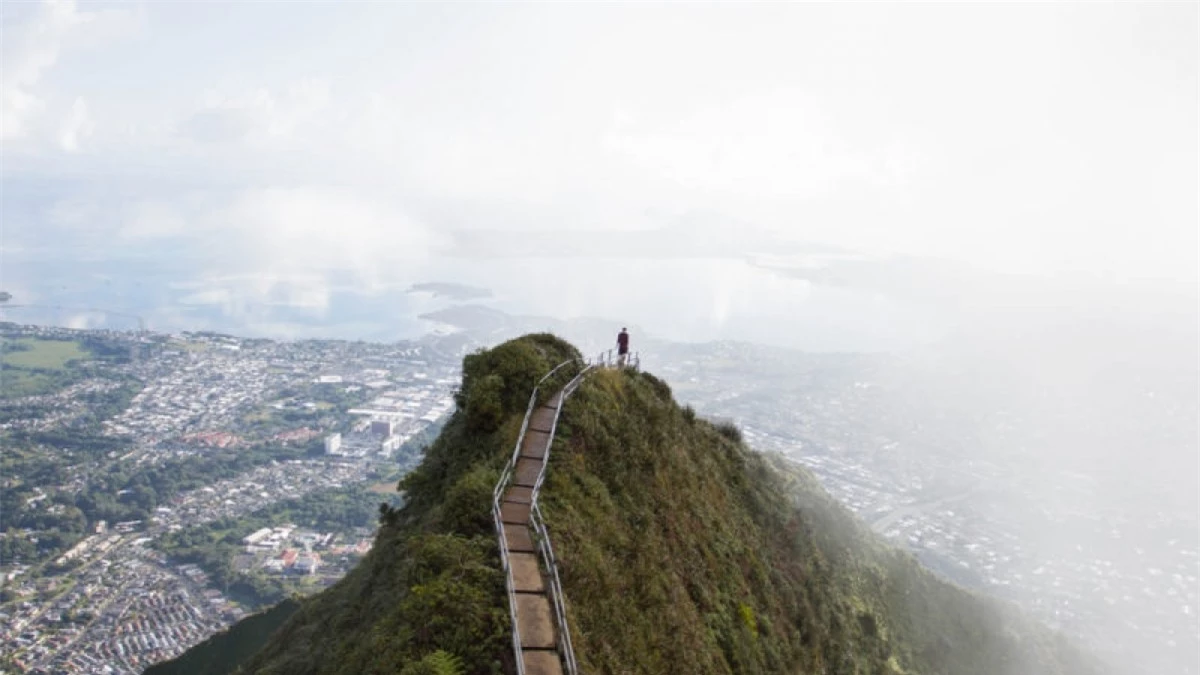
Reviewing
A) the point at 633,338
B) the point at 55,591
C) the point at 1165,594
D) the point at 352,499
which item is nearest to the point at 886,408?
the point at 633,338

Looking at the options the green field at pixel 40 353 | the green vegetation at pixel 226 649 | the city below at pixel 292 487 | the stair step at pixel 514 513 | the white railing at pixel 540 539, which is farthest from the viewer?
the green field at pixel 40 353

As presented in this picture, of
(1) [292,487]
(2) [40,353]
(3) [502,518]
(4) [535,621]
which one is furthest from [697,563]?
(2) [40,353]

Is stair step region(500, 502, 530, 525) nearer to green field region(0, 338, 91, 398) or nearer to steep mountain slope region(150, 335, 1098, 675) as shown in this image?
steep mountain slope region(150, 335, 1098, 675)

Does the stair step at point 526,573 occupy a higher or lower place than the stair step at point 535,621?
higher

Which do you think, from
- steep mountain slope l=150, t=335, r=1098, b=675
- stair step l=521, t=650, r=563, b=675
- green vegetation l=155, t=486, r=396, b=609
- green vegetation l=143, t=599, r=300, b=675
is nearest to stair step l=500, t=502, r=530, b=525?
steep mountain slope l=150, t=335, r=1098, b=675

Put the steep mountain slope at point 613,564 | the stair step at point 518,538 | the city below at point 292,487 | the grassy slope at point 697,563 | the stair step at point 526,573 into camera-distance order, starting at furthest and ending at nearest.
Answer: the city below at point 292,487, the grassy slope at point 697,563, the stair step at point 518,538, the stair step at point 526,573, the steep mountain slope at point 613,564

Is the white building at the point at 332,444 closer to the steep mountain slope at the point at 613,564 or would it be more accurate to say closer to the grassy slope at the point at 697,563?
the grassy slope at the point at 697,563

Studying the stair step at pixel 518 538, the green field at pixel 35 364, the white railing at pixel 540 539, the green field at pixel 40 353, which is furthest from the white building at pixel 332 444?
the stair step at pixel 518 538
